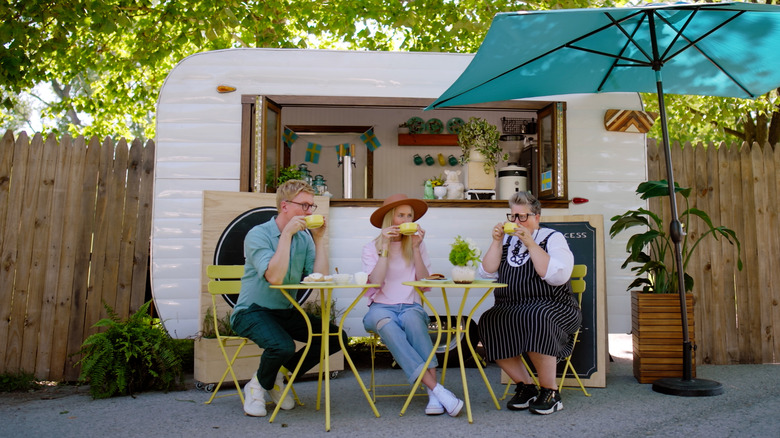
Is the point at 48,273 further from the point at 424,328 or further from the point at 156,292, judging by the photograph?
the point at 424,328

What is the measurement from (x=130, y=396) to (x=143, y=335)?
388mm

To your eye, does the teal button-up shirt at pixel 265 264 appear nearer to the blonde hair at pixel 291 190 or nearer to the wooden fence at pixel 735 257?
the blonde hair at pixel 291 190

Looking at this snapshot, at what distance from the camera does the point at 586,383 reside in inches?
168

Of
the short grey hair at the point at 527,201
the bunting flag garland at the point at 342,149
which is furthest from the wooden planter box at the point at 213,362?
the bunting flag garland at the point at 342,149

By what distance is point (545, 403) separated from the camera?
136 inches

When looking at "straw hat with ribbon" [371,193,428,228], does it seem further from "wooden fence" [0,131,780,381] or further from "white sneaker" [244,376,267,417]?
"wooden fence" [0,131,780,381]

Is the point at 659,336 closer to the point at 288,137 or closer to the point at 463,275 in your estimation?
the point at 463,275

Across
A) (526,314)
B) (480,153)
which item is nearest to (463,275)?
(526,314)

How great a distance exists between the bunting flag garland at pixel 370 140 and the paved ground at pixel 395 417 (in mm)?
3538

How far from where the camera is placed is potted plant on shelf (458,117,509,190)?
17.9 ft

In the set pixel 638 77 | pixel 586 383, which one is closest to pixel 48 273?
pixel 586 383

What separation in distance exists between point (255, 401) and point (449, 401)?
102 centimetres

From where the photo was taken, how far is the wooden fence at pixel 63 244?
4613 millimetres

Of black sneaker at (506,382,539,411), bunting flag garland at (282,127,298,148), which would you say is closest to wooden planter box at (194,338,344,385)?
black sneaker at (506,382,539,411)
